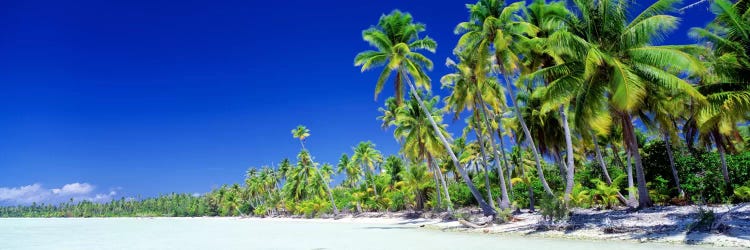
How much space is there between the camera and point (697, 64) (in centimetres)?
1239

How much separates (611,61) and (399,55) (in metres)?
11.6

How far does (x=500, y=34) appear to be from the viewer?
19.6m

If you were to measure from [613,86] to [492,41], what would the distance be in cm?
779

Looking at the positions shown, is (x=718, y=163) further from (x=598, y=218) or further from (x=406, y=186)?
(x=406, y=186)

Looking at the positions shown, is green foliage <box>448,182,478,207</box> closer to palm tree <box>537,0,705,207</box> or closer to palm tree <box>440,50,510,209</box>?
palm tree <box>440,50,510,209</box>

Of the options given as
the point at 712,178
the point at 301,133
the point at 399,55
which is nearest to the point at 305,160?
the point at 301,133

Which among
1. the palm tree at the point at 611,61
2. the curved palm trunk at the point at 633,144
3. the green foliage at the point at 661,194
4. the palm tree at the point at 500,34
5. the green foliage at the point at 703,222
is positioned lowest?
the green foliage at the point at 703,222

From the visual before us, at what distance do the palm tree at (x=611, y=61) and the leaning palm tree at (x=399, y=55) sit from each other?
27.9 ft

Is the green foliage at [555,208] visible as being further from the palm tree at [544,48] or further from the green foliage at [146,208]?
the green foliage at [146,208]

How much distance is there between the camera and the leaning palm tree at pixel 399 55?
23375 millimetres

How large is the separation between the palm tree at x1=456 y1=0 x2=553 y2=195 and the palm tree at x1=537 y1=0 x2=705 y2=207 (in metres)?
3.43

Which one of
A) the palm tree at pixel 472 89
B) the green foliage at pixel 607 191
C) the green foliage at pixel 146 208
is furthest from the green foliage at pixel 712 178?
the green foliage at pixel 146 208

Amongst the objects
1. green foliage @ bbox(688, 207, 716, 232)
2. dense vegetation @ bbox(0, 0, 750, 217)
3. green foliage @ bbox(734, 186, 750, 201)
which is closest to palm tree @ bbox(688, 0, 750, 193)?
dense vegetation @ bbox(0, 0, 750, 217)

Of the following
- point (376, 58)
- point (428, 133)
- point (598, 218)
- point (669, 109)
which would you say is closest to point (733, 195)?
point (669, 109)
